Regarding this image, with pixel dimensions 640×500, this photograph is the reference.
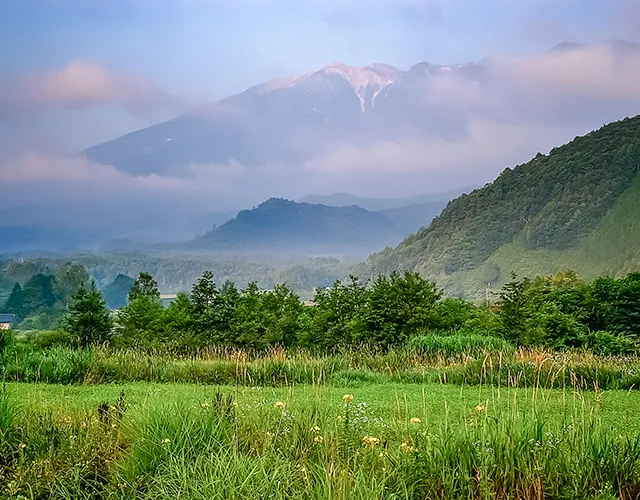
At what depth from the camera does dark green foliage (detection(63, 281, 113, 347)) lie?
17781 millimetres

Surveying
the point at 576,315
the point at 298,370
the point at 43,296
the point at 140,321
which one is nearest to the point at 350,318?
the point at 140,321

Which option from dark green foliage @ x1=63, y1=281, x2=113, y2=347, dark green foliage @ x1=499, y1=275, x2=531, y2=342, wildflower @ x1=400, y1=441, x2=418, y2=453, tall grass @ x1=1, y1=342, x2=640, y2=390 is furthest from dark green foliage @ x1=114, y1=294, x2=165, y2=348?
wildflower @ x1=400, y1=441, x2=418, y2=453

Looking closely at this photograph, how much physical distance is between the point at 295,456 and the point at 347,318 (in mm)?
14095

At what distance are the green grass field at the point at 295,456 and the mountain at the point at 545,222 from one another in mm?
68254

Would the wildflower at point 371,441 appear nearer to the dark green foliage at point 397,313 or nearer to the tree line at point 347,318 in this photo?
the tree line at point 347,318

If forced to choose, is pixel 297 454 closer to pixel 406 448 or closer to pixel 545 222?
pixel 406 448

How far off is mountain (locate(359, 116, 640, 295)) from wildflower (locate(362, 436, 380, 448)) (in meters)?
68.6

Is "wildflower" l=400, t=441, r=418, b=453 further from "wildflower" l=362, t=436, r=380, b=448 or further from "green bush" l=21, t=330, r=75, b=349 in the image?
"green bush" l=21, t=330, r=75, b=349

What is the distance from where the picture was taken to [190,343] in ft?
56.9

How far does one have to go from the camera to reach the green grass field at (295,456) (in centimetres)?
402

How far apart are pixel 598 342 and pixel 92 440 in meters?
16.6

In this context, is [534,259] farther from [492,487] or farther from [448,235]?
[492,487]

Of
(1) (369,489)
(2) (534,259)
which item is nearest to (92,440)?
(1) (369,489)

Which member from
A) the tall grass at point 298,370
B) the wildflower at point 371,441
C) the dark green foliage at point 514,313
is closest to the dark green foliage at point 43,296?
the dark green foliage at point 514,313
